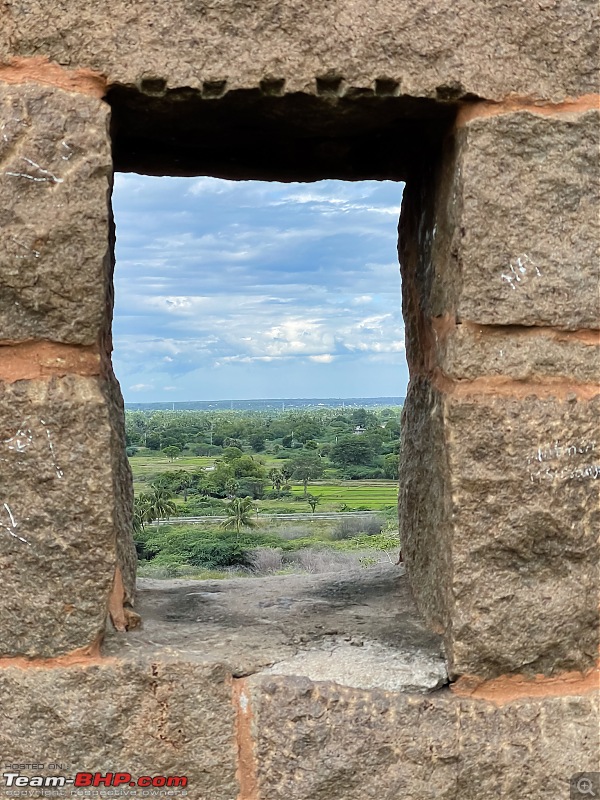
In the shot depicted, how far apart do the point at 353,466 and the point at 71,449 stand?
1207 inches

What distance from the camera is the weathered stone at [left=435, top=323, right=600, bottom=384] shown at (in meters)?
1.59

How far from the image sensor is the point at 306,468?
32.4m

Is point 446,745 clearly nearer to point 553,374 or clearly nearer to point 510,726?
point 510,726

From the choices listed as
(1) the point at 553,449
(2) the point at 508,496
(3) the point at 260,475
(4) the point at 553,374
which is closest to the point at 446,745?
(2) the point at 508,496

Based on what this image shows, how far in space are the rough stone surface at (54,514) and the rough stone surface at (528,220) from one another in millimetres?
895

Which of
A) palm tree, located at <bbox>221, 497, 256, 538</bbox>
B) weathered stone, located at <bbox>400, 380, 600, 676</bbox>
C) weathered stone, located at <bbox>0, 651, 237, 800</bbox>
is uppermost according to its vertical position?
weathered stone, located at <bbox>400, 380, 600, 676</bbox>

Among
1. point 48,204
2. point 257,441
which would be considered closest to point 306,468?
point 257,441

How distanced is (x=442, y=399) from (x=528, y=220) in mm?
452

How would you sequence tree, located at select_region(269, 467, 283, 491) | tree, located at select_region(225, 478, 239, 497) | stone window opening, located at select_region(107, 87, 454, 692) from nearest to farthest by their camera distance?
stone window opening, located at select_region(107, 87, 454, 692) < tree, located at select_region(225, 478, 239, 497) < tree, located at select_region(269, 467, 283, 491)

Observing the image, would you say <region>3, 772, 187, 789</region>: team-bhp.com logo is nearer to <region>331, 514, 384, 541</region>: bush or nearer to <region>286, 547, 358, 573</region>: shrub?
<region>286, 547, 358, 573</region>: shrub

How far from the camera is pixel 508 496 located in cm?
158

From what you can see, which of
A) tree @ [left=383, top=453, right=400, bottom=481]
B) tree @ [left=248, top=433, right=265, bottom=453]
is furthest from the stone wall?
tree @ [left=248, top=433, right=265, bottom=453]

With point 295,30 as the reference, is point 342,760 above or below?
below

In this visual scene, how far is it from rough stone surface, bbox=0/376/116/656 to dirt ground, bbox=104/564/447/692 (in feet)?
0.56
